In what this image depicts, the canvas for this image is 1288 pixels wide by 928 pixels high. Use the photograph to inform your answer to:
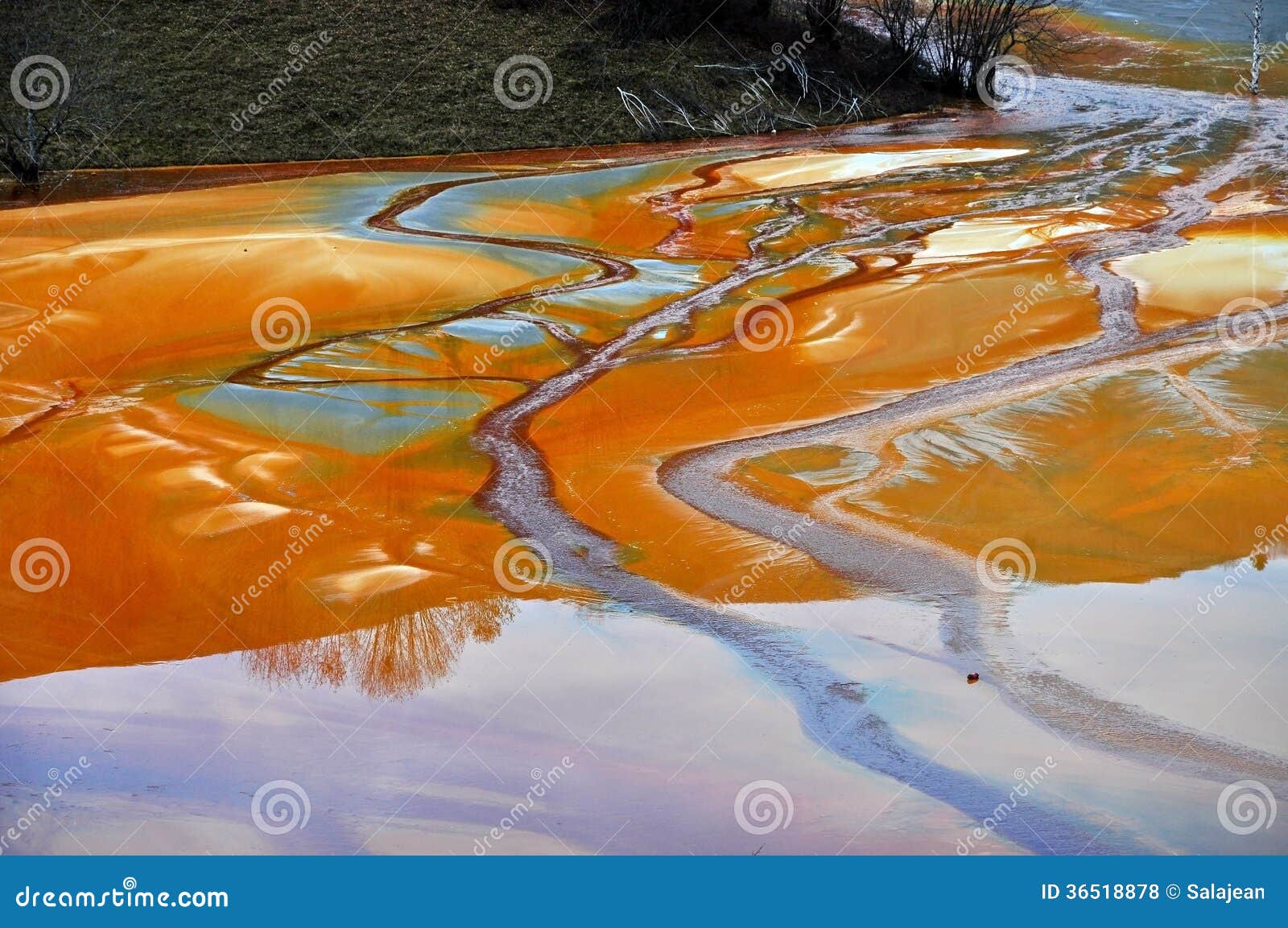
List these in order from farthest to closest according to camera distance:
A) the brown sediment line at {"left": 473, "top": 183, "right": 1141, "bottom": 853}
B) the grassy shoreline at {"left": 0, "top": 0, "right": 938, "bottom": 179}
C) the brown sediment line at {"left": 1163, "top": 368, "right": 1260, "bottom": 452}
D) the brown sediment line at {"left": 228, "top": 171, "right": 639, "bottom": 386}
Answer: the grassy shoreline at {"left": 0, "top": 0, "right": 938, "bottom": 179} < the brown sediment line at {"left": 228, "top": 171, "right": 639, "bottom": 386} < the brown sediment line at {"left": 1163, "top": 368, "right": 1260, "bottom": 452} < the brown sediment line at {"left": 473, "top": 183, "right": 1141, "bottom": 853}

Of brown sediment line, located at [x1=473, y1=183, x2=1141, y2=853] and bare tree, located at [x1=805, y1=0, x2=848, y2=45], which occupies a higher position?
bare tree, located at [x1=805, y1=0, x2=848, y2=45]

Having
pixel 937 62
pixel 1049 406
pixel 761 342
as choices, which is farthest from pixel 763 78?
pixel 1049 406

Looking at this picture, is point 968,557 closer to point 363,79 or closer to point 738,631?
point 738,631

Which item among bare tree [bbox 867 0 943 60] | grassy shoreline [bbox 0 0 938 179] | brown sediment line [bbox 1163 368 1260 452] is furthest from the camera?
bare tree [bbox 867 0 943 60]

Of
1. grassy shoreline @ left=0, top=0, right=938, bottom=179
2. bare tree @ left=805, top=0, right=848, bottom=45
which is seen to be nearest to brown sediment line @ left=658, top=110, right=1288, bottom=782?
grassy shoreline @ left=0, top=0, right=938, bottom=179

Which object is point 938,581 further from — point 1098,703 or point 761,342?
point 761,342

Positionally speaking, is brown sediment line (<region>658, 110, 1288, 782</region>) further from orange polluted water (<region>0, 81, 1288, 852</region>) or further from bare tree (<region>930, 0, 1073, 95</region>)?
bare tree (<region>930, 0, 1073, 95</region>)

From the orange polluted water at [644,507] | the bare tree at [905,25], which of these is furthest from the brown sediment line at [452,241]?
the bare tree at [905,25]
